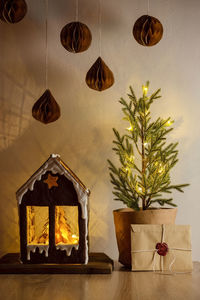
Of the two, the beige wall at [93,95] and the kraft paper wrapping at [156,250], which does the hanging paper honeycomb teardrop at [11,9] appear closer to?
the beige wall at [93,95]

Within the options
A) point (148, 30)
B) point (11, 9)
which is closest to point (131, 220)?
point (148, 30)

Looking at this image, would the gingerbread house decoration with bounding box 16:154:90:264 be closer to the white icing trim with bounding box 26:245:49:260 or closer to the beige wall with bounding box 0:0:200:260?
the white icing trim with bounding box 26:245:49:260

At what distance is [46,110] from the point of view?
1.55 meters

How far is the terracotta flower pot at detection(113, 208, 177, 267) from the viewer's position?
143 cm

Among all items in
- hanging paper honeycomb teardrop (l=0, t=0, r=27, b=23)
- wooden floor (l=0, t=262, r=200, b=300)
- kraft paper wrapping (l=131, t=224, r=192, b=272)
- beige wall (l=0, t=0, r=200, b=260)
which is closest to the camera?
wooden floor (l=0, t=262, r=200, b=300)

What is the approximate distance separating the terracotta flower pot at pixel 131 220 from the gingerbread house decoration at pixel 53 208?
0.45ft

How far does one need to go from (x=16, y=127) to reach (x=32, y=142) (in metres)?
0.09

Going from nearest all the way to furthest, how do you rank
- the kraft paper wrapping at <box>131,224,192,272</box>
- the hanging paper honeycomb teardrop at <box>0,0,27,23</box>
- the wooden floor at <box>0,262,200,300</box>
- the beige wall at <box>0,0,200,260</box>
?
the wooden floor at <box>0,262,200,300</box>, the kraft paper wrapping at <box>131,224,192,272</box>, the hanging paper honeycomb teardrop at <box>0,0,27,23</box>, the beige wall at <box>0,0,200,260</box>

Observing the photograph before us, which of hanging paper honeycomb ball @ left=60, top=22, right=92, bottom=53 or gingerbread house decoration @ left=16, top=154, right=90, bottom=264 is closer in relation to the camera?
gingerbread house decoration @ left=16, top=154, right=90, bottom=264

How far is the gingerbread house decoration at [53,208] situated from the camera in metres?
1.40

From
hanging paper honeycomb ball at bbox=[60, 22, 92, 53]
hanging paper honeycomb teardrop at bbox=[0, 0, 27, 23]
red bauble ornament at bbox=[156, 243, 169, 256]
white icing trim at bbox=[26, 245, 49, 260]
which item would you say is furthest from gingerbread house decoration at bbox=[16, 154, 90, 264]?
hanging paper honeycomb teardrop at bbox=[0, 0, 27, 23]

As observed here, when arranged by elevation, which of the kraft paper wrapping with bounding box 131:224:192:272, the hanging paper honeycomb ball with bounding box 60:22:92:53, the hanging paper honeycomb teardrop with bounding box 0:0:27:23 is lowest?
the kraft paper wrapping with bounding box 131:224:192:272

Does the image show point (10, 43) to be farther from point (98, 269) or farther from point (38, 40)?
point (98, 269)

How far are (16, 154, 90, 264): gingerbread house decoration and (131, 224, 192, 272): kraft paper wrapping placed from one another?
0.18 metres
